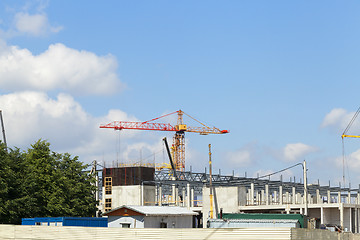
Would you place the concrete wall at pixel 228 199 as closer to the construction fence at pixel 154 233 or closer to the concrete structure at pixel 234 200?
the concrete structure at pixel 234 200

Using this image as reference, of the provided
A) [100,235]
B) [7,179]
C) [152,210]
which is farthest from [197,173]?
[100,235]

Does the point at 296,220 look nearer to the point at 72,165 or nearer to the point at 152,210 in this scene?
the point at 152,210

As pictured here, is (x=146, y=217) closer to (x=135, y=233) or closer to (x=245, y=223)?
(x=135, y=233)

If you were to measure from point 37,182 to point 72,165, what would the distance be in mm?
6165

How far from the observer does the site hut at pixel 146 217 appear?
55719mm

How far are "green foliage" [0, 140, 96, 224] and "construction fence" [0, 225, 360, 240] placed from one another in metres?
15.3

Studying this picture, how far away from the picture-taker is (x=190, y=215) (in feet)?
199

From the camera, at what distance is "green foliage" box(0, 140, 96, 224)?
240 ft

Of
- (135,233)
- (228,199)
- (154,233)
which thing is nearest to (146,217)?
(135,233)

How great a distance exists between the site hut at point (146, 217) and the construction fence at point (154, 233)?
→ 615 cm

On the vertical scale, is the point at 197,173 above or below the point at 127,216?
above

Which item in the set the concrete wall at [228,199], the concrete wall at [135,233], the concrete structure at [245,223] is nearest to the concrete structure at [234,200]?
the concrete wall at [228,199]

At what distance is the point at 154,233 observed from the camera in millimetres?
47406

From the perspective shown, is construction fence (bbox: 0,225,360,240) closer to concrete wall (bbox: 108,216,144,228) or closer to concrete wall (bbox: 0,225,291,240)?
concrete wall (bbox: 0,225,291,240)
